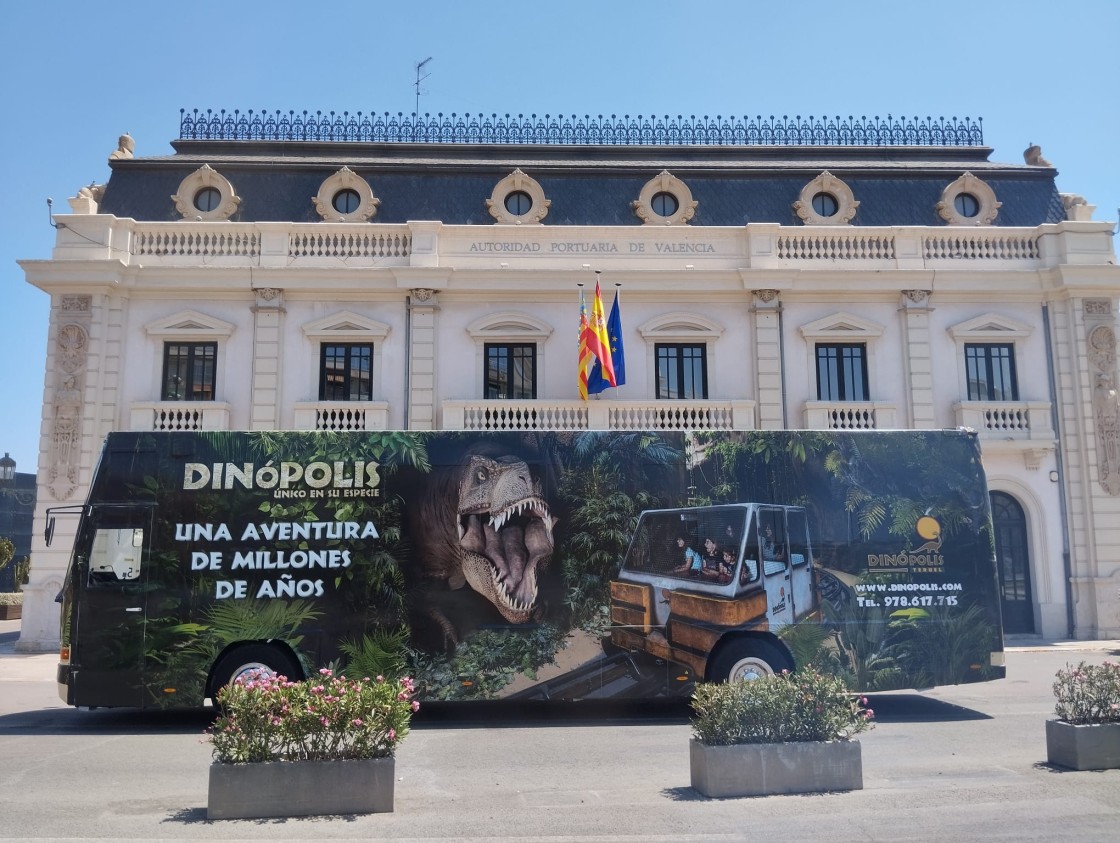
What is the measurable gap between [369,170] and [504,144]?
13.5 ft

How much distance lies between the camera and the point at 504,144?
27.0 meters

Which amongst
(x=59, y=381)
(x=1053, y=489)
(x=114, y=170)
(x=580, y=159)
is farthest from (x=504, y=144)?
(x=1053, y=489)

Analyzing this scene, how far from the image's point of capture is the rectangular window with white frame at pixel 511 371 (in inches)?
910

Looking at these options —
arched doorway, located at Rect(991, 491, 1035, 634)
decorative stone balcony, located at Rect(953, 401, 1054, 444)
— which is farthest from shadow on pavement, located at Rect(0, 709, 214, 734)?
arched doorway, located at Rect(991, 491, 1035, 634)

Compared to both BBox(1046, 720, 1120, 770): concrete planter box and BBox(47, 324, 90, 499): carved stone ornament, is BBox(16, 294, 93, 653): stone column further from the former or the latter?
BBox(1046, 720, 1120, 770): concrete planter box

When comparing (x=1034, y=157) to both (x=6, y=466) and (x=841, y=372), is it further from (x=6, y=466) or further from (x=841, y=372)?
(x=6, y=466)

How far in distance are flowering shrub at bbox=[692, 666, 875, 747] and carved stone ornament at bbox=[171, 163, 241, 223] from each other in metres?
20.1

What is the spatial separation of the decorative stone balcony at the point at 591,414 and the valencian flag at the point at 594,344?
0.57 m

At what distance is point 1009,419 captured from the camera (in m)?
22.8

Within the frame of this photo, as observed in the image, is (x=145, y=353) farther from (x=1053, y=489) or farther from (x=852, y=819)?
(x=1053, y=489)

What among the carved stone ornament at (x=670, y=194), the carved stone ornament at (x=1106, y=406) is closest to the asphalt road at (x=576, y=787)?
the carved stone ornament at (x=1106, y=406)

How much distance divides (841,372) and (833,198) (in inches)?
194

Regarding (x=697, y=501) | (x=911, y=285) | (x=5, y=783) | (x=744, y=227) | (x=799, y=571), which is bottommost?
(x=5, y=783)

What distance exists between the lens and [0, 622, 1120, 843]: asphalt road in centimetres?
730
